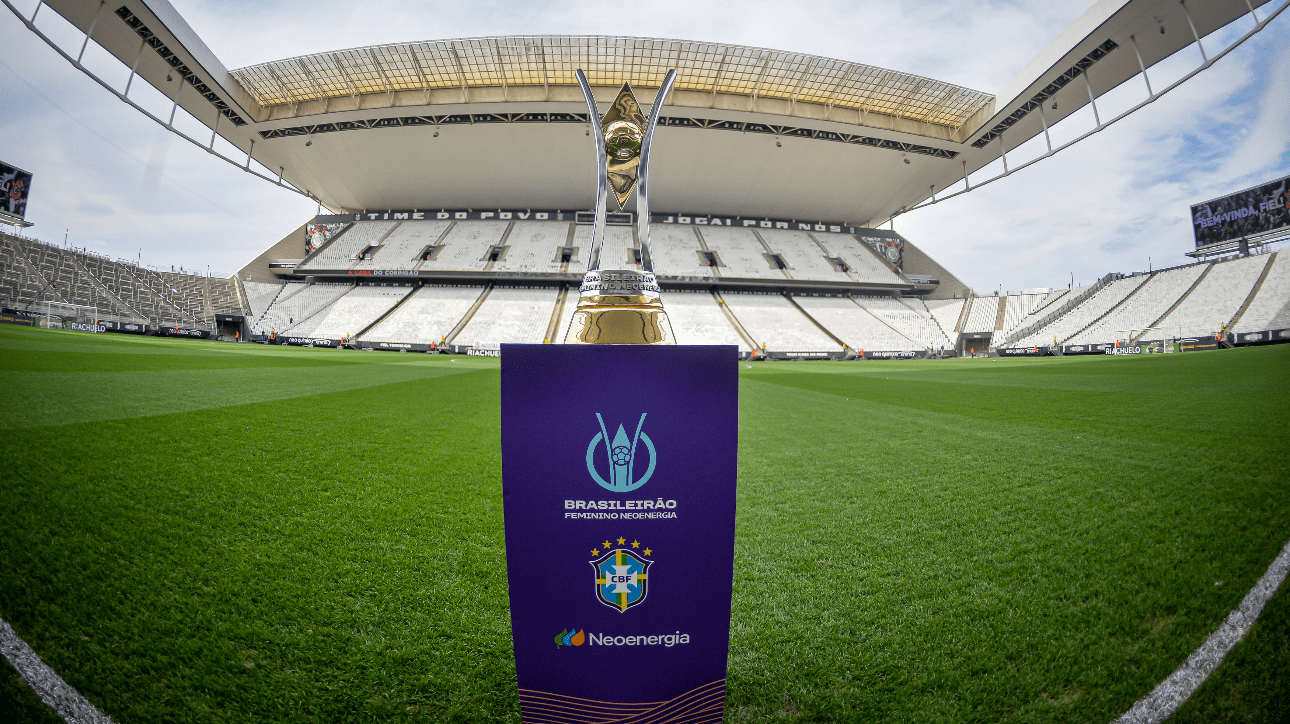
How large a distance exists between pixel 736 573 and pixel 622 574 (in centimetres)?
88

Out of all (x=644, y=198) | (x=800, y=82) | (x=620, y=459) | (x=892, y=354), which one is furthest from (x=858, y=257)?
(x=620, y=459)

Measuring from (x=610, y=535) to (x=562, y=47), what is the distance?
2362cm

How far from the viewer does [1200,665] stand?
113 cm

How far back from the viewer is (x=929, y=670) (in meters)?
1.16

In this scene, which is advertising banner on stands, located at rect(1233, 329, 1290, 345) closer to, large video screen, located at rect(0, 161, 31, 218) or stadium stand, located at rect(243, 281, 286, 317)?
large video screen, located at rect(0, 161, 31, 218)

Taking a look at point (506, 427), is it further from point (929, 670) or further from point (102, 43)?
point (102, 43)

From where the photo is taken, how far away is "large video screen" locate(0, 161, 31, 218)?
10.1 ft

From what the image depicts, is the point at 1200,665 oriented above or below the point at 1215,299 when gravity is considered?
below

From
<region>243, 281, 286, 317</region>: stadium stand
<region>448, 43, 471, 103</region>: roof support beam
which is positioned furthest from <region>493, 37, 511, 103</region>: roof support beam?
<region>243, 281, 286, 317</region>: stadium stand

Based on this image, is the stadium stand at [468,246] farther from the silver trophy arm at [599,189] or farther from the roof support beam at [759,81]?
the silver trophy arm at [599,189]

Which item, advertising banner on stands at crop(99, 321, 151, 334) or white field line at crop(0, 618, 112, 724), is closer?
white field line at crop(0, 618, 112, 724)

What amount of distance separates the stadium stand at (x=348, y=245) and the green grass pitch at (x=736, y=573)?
3243 centimetres

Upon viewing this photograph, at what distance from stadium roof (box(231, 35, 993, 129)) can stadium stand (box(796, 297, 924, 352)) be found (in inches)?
445

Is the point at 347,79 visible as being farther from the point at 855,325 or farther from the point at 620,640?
the point at 855,325
